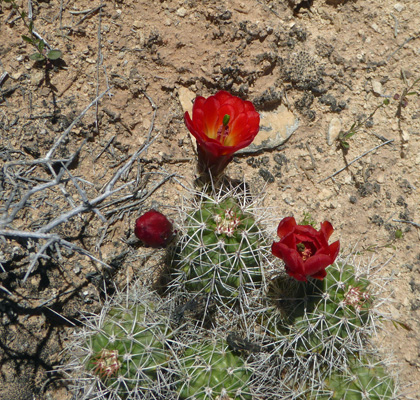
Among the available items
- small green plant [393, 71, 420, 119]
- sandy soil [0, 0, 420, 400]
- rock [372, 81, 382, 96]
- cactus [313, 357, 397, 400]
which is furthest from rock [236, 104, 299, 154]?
cactus [313, 357, 397, 400]

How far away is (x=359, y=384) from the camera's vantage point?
8.29ft

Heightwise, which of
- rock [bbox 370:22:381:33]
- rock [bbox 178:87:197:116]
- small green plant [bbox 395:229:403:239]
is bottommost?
small green plant [bbox 395:229:403:239]

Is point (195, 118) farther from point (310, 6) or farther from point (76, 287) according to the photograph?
point (310, 6)

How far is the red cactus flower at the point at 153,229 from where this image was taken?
8.25 feet

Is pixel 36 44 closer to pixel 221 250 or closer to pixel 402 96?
pixel 221 250

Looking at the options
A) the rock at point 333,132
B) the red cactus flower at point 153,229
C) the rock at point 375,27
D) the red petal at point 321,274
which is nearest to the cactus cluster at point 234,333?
the red cactus flower at point 153,229

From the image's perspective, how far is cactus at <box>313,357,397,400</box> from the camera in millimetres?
2506

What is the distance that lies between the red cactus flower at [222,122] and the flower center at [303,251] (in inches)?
25.7

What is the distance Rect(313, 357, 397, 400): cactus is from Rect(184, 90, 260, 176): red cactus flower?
→ 1489 millimetres

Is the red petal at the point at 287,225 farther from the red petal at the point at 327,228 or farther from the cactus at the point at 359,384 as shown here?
the cactus at the point at 359,384

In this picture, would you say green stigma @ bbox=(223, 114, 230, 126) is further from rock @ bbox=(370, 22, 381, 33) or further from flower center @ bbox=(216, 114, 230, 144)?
rock @ bbox=(370, 22, 381, 33)

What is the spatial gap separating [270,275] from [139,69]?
1.84 meters

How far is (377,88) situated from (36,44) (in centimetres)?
269

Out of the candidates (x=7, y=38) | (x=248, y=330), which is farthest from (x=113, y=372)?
(x=7, y=38)
